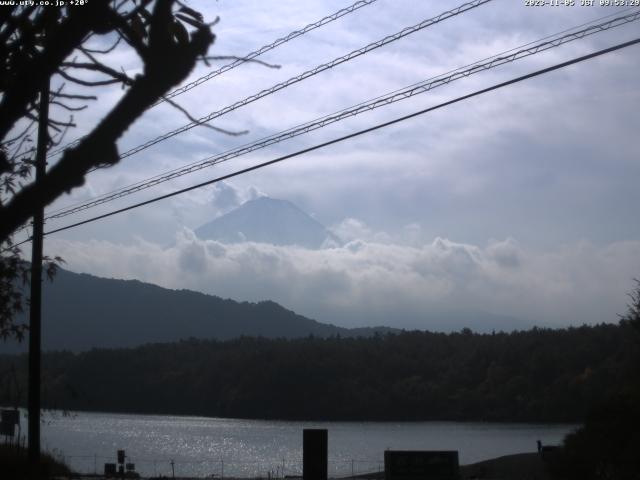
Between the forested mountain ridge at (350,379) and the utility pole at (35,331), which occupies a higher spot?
the utility pole at (35,331)

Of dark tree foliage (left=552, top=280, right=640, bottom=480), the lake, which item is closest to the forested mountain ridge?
the lake

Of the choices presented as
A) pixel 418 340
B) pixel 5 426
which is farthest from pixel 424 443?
pixel 5 426

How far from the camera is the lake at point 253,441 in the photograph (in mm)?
73062

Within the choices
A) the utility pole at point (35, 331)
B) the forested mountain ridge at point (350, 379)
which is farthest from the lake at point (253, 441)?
the utility pole at point (35, 331)

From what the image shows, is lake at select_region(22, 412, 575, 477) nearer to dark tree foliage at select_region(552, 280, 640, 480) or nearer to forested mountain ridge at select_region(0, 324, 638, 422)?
forested mountain ridge at select_region(0, 324, 638, 422)

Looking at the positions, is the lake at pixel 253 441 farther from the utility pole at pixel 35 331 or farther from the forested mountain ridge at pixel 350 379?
the utility pole at pixel 35 331

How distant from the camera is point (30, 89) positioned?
3.35 m

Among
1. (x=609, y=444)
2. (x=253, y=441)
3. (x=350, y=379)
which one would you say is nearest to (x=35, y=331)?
(x=609, y=444)

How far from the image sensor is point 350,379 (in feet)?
427

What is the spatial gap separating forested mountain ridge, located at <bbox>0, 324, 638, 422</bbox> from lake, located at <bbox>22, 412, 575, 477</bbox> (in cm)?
247

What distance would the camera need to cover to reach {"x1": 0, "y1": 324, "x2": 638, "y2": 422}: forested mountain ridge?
11600 centimetres

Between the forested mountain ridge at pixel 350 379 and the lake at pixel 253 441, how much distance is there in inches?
97.4

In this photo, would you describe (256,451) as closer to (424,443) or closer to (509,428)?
(424,443)

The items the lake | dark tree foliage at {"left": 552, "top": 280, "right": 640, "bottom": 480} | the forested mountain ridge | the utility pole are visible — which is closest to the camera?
the utility pole
